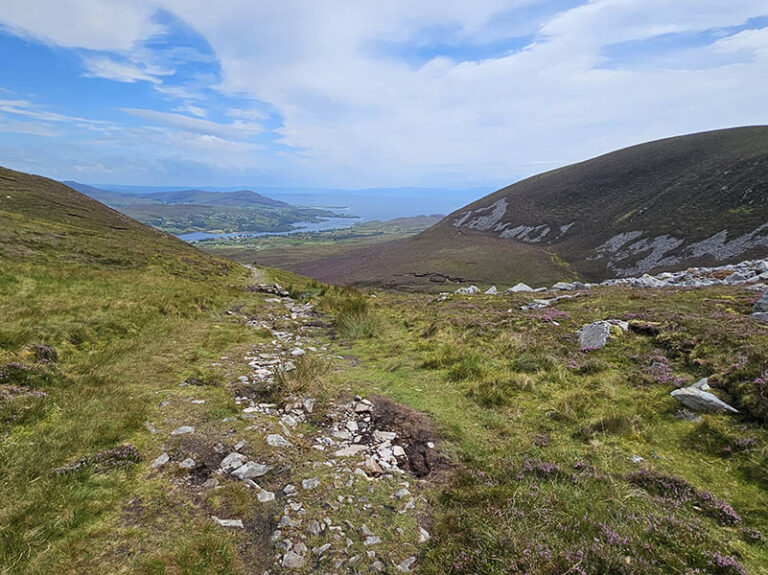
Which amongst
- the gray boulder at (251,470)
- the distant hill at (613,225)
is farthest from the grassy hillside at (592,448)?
the distant hill at (613,225)

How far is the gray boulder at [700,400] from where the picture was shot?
724cm

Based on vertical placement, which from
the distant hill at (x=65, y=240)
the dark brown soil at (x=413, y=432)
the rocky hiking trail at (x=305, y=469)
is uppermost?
the distant hill at (x=65, y=240)

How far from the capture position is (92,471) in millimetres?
5496

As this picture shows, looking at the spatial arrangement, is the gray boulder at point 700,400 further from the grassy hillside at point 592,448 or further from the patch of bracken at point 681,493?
the patch of bracken at point 681,493

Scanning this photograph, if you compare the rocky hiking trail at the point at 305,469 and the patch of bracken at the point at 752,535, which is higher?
the patch of bracken at the point at 752,535

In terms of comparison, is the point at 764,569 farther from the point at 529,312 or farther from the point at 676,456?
the point at 529,312

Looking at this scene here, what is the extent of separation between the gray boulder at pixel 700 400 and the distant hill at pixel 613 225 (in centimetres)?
6458

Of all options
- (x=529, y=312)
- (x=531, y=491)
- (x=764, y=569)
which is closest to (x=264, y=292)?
(x=529, y=312)

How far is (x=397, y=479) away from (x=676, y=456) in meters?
5.18

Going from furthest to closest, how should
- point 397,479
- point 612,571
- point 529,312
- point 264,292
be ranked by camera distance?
point 264,292, point 529,312, point 397,479, point 612,571

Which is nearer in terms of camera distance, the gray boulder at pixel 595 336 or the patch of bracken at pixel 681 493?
the patch of bracken at pixel 681 493

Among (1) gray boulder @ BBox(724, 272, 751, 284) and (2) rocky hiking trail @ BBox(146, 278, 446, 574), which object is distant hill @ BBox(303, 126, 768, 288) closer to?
(1) gray boulder @ BBox(724, 272, 751, 284)

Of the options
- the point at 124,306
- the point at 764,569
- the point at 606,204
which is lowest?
the point at 764,569

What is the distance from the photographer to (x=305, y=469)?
620 centimetres
